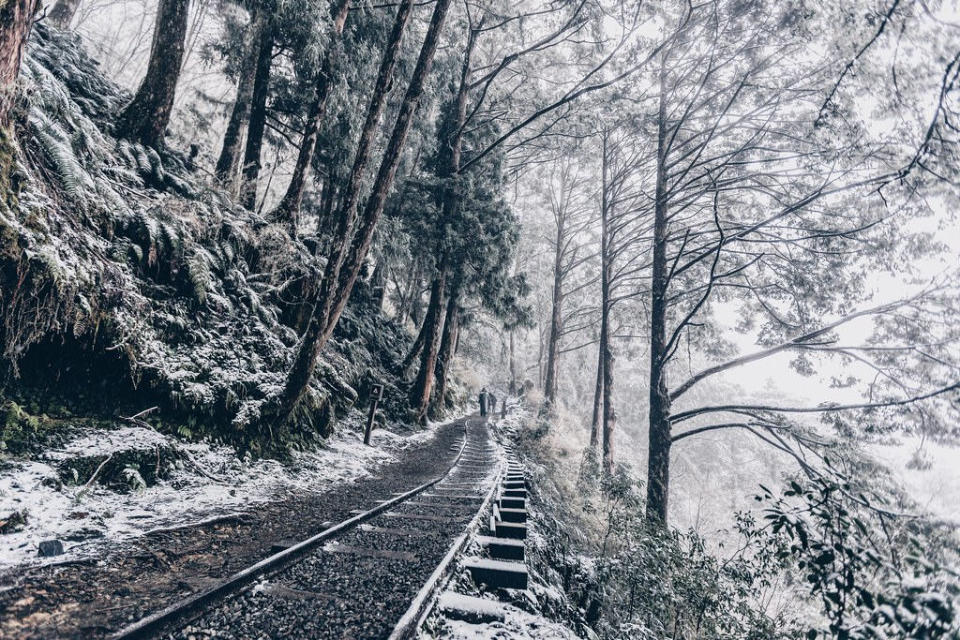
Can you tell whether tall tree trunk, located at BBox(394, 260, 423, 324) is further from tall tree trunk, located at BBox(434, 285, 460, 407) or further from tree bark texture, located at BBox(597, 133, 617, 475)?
tree bark texture, located at BBox(597, 133, 617, 475)

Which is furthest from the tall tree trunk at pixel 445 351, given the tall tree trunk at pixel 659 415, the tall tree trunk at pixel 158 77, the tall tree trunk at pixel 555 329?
the tall tree trunk at pixel 158 77

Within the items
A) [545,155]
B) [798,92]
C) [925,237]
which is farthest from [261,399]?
[545,155]

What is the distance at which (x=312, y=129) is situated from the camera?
9883 millimetres

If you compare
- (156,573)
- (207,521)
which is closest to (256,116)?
(207,521)

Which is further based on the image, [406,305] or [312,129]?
[406,305]

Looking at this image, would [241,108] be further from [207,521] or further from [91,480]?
[207,521]

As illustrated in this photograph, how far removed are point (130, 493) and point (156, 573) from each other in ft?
5.22

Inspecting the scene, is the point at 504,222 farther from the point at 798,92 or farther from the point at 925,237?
the point at 925,237

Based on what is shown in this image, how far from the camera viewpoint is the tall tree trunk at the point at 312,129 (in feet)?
32.3

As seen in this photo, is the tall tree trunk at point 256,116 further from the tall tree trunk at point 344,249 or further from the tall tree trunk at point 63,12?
the tall tree trunk at point 63,12

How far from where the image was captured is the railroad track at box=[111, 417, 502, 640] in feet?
8.39

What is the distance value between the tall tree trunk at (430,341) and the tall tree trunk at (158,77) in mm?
8182

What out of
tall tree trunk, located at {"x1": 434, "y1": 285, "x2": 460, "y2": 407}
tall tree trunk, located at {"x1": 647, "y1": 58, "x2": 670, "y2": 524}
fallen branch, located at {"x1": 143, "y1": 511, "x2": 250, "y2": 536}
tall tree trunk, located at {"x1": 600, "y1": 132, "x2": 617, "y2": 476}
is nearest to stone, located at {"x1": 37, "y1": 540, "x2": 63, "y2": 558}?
fallen branch, located at {"x1": 143, "y1": 511, "x2": 250, "y2": 536}

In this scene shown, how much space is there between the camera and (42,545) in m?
3.05
